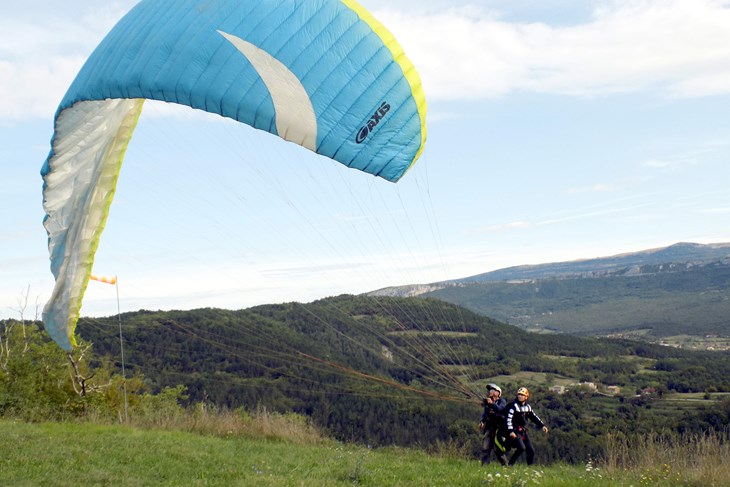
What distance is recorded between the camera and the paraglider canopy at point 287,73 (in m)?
7.50

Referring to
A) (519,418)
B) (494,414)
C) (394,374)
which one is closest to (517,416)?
(519,418)

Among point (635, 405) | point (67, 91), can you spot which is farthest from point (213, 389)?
point (67, 91)

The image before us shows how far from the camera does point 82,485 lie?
743 cm

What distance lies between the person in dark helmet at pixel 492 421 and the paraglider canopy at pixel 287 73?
363 cm

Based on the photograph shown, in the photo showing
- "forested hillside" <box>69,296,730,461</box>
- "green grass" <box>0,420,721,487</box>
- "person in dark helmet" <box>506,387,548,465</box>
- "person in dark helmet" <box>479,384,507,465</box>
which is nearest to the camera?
"green grass" <box>0,420,721,487</box>

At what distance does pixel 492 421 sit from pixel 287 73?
539 cm

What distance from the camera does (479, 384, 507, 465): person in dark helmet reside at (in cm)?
929

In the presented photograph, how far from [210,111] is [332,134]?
4.76ft

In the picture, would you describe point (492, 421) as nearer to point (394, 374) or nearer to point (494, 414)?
point (494, 414)

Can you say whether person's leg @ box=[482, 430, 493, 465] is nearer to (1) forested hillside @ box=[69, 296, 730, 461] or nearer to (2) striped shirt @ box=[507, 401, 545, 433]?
(2) striped shirt @ box=[507, 401, 545, 433]

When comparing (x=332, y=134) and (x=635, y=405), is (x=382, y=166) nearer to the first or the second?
(x=332, y=134)

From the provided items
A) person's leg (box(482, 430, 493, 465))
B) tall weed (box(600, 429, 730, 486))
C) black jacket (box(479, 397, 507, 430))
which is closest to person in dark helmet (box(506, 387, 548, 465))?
black jacket (box(479, 397, 507, 430))

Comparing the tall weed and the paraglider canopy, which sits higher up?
the paraglider canopy

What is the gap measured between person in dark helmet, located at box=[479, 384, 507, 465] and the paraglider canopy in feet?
11.9
